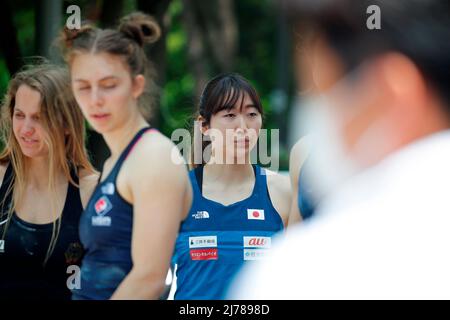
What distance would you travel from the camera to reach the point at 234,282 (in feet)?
6.50

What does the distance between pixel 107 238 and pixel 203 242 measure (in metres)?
0.39

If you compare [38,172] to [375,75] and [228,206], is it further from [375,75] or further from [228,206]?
[375,75]

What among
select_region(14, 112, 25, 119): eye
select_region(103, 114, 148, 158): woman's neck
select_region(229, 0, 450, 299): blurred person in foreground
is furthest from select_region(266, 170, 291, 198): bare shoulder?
select_region(229, 0, 450, 299): blurred person in foreground

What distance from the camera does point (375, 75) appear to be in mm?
606

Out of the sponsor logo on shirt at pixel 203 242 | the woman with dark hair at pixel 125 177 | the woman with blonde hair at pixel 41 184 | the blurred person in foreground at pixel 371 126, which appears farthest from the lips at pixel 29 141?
the blurred person in foreground at pixel 371 126

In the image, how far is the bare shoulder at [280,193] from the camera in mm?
2012

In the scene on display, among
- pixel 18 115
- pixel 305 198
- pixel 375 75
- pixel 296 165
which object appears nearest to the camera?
pixel 375 75

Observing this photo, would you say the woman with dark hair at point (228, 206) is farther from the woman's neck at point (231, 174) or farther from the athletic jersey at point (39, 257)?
the athletic jersey at point (39, 257)

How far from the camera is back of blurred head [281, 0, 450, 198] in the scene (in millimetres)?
522

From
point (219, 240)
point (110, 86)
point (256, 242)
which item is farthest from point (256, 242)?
point (110, 86)

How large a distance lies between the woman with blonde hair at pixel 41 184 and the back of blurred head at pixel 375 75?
144 cm

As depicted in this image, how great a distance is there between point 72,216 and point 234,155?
19.8 inches
